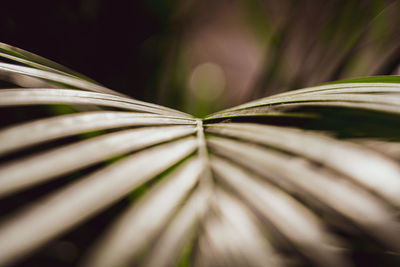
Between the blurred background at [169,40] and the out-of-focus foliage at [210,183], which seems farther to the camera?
the blurred background at [169,40]

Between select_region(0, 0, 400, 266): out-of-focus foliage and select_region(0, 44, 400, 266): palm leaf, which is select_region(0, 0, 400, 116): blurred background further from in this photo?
select_region(0, 44, 400, 266): palm leaf

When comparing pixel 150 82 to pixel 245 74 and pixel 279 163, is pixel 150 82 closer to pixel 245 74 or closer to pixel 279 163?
pixel 245 74

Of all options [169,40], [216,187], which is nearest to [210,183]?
[216,187]

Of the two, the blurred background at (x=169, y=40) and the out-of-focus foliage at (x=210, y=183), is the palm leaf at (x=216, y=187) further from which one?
the blurred background at (x=169, y=40)

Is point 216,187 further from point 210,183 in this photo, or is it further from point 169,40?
point 169,40

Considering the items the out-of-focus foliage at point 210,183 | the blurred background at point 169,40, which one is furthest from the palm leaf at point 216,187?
the blurred background at point 169,40

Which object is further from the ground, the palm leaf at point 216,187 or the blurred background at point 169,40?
the blurred background at point 169,40
